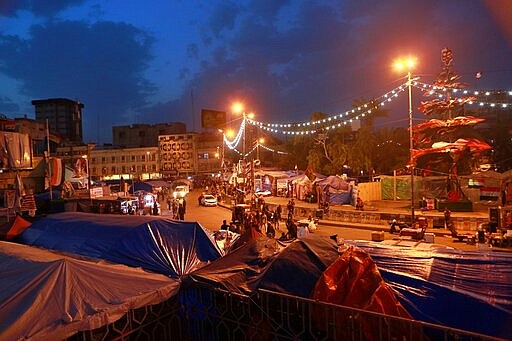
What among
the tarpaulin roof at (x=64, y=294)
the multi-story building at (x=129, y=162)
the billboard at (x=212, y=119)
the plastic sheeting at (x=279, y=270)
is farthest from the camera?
the multi-story building at (x=129, y=162)

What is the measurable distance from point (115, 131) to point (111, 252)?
325ft

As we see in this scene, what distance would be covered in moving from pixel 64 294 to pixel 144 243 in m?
2.60

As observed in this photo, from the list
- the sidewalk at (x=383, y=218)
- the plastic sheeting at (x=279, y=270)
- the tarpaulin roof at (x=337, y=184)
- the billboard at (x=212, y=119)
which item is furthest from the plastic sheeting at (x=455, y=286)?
the billboard at (x=212, y=119)

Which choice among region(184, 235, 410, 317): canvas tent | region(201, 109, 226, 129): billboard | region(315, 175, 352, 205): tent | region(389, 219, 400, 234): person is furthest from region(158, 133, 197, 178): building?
region(184, 235, 410, 317): canvas tent

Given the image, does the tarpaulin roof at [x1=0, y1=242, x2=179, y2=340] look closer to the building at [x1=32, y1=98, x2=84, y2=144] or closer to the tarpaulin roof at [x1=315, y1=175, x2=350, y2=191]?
the tarpaulin roof at [x1=315, y1=175, x2=350, y2=191]

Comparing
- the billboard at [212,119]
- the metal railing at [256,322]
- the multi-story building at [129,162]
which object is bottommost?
the metal railing at [256,322]

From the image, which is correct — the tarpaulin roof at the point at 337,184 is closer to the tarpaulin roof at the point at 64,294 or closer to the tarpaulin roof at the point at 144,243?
the tarpaulin roof at the point at 144,243

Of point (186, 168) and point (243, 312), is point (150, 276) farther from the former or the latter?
point (186, 168)

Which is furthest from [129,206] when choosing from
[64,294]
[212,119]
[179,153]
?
[179,153]

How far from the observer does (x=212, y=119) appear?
4638 centimetres

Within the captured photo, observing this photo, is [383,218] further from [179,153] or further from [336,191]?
[179,153]

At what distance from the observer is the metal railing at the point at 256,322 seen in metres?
4.49

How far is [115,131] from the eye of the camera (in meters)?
99.9

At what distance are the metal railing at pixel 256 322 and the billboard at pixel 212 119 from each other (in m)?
39.6
